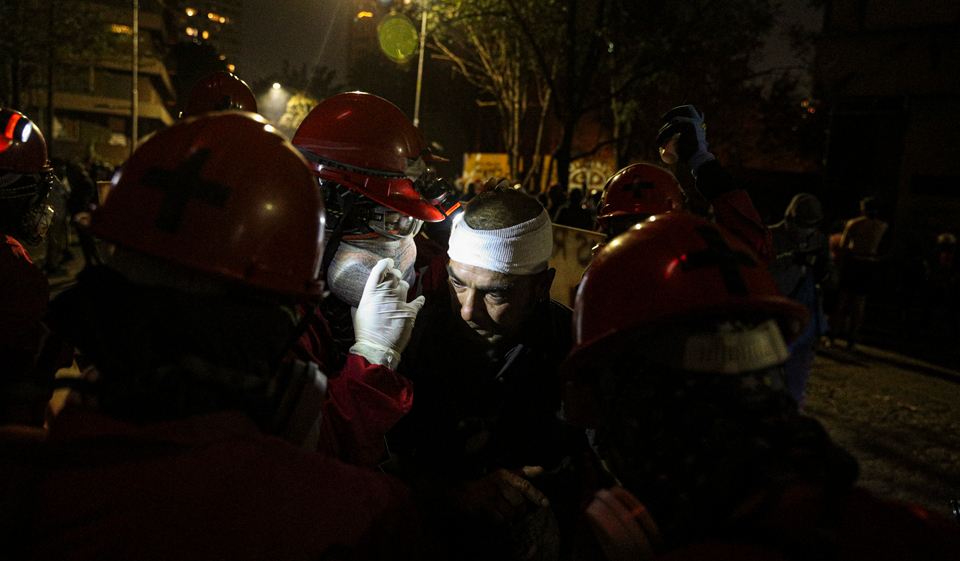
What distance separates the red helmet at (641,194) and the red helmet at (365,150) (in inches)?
66.1

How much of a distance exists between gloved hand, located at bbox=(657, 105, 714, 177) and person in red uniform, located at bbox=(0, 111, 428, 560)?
2224 mm

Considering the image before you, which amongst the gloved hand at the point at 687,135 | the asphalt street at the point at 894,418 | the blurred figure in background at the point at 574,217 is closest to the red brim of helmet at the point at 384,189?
the gloved hand at the point at 687,135

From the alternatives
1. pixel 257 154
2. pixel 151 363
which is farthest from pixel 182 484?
pixel 257 154

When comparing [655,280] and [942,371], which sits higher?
[655,280]

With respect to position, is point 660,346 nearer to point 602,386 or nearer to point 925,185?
point 602,386

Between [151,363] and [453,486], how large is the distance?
1.17 meters

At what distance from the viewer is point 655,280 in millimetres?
1370

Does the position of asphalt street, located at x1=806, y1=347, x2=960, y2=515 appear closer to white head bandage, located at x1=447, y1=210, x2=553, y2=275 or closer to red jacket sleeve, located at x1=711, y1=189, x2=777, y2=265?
red jacket sleeve, located at x1=711, y1=189, x2=777, y2=265

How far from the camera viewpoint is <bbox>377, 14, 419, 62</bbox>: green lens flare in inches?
466

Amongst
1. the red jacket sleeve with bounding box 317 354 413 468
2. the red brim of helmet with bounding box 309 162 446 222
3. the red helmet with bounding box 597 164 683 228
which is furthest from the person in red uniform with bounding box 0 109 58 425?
the red helmet with bounding box 597 164 683 228

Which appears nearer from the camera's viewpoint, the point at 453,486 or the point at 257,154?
the point at 257,154

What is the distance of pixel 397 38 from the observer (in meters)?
12.0

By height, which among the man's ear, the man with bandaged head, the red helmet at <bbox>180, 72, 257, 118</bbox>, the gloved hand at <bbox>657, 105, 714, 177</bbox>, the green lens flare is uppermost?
the green lens flare

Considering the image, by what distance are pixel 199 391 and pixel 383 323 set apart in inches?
41.5
